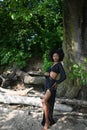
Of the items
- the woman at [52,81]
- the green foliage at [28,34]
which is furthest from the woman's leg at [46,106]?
the green foliage at [28,34]

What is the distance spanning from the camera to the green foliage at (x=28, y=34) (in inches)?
413

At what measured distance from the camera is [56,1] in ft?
31.3

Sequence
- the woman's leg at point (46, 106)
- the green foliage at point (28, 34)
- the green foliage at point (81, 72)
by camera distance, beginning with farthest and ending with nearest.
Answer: the green foliage at point (28, 34) → the green foliage at point (81, 72) → the woman's leg at point (46, 106)

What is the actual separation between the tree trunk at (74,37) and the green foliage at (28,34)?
93.6 inches

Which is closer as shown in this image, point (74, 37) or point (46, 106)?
point (46, 106)

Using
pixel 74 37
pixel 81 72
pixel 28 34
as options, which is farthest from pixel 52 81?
pixel 28 34

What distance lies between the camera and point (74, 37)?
7.56 metres

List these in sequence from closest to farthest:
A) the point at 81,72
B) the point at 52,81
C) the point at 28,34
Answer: the point at 52,81 < the point at 81,72 < the point at 28,34

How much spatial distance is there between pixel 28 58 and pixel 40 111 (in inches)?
163

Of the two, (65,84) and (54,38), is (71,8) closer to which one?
(65,84)

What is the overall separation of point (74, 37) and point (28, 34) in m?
3.95

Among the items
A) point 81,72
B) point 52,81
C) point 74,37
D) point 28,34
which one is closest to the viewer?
point 52,81

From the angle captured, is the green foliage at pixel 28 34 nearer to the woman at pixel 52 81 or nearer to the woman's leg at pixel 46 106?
the woman at pixel 52 81

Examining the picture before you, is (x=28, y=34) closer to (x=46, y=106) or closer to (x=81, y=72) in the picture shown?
(x=81, y=72)
